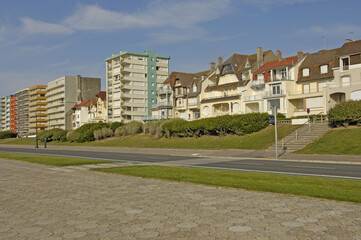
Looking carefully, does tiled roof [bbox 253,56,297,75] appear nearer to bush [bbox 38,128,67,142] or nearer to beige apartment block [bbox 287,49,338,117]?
beige apartment block [bbox 287,49,338,117]

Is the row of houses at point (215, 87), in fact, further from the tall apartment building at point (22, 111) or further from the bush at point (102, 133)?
the tall apartment building at point (22, 111)

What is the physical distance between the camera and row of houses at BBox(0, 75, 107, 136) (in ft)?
363

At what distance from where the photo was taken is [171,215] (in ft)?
22.1

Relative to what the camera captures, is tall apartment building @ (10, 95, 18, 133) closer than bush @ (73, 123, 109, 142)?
No

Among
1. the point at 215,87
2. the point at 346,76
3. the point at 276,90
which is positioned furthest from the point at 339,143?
the point at 215,87

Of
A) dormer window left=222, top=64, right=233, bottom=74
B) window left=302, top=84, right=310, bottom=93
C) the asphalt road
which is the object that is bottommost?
the asphalt road

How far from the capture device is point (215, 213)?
22.4 feet

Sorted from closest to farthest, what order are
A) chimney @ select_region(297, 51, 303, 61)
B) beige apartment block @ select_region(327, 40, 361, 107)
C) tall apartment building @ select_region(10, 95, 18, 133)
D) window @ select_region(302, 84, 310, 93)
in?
beige apartment block @ select_region(327, 40, 361, 107) → window @ select_region(302, 84, 310, 93) → chimney @ select_region(297, 51, 303, 61) → tall apartment building @ select_region(10, 95, 18, 133)

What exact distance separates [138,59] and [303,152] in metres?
72.4

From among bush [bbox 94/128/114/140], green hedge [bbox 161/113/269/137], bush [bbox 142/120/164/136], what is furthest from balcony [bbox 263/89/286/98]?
bush [bbox 94/128/114/140]

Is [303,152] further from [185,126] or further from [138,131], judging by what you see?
[138,131]

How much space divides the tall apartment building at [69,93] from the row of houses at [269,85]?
2254 inches

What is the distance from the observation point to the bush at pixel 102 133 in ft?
212

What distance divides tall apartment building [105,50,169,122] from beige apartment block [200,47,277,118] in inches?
1245
